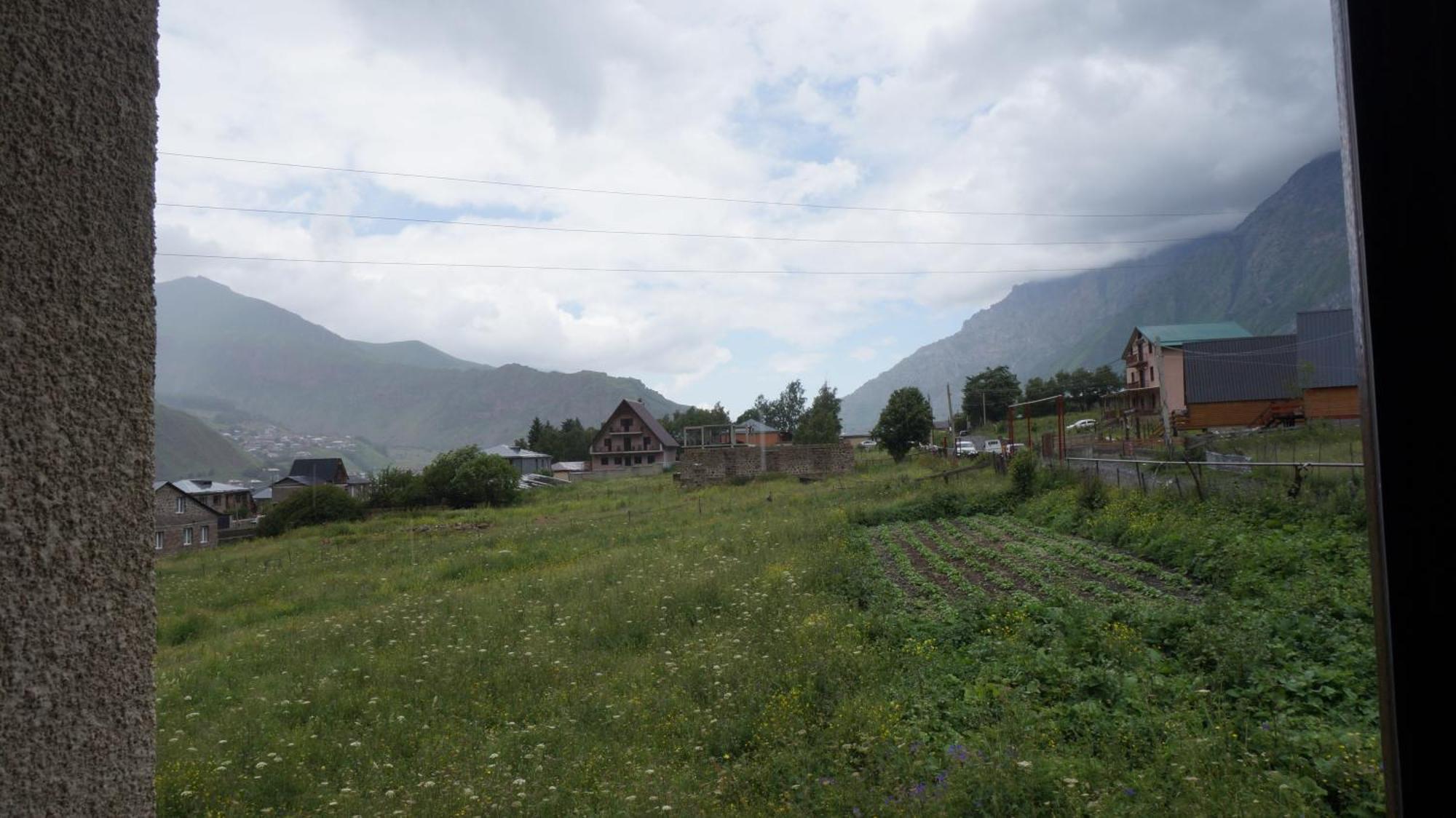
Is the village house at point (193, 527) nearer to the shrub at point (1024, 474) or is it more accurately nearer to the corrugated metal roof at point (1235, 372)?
the shrub at point (1024, 474)

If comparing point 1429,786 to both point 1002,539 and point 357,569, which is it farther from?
point 357,569


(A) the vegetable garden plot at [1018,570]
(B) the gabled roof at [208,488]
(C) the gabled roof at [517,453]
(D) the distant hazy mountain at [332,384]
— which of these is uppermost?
(D) the distant hazy mountain at [332,384]

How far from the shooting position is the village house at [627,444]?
219ft

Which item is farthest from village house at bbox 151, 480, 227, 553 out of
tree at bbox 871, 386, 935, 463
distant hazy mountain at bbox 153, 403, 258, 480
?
tree at bbox 871, 386, 935, 463

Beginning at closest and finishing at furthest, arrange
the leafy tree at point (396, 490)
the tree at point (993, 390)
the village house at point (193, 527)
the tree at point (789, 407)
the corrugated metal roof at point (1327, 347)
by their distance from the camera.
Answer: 1. the corrugated metal roof at point (1327, 347)
2. the village house at point (193, 527)
3. the leafy tree at point (396, 490)
4. the tree at point (993, 390)
5. the tree at point (789, 407)

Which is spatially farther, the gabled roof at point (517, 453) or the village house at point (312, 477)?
the gabled roof at point (517, 453)

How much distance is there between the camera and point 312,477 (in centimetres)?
4816

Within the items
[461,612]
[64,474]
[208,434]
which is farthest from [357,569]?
[208,434]

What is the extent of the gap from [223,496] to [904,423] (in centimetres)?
3953

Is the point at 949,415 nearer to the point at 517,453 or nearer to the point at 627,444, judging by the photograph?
the point at 627,444

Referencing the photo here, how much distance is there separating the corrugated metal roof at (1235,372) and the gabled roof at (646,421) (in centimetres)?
5260

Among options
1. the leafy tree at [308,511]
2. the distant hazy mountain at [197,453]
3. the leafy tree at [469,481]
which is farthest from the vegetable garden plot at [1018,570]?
the leafy tree at [469,481]

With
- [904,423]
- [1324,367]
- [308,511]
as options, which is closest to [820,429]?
[904,423]

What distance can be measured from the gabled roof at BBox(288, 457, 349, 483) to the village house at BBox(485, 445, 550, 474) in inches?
469
